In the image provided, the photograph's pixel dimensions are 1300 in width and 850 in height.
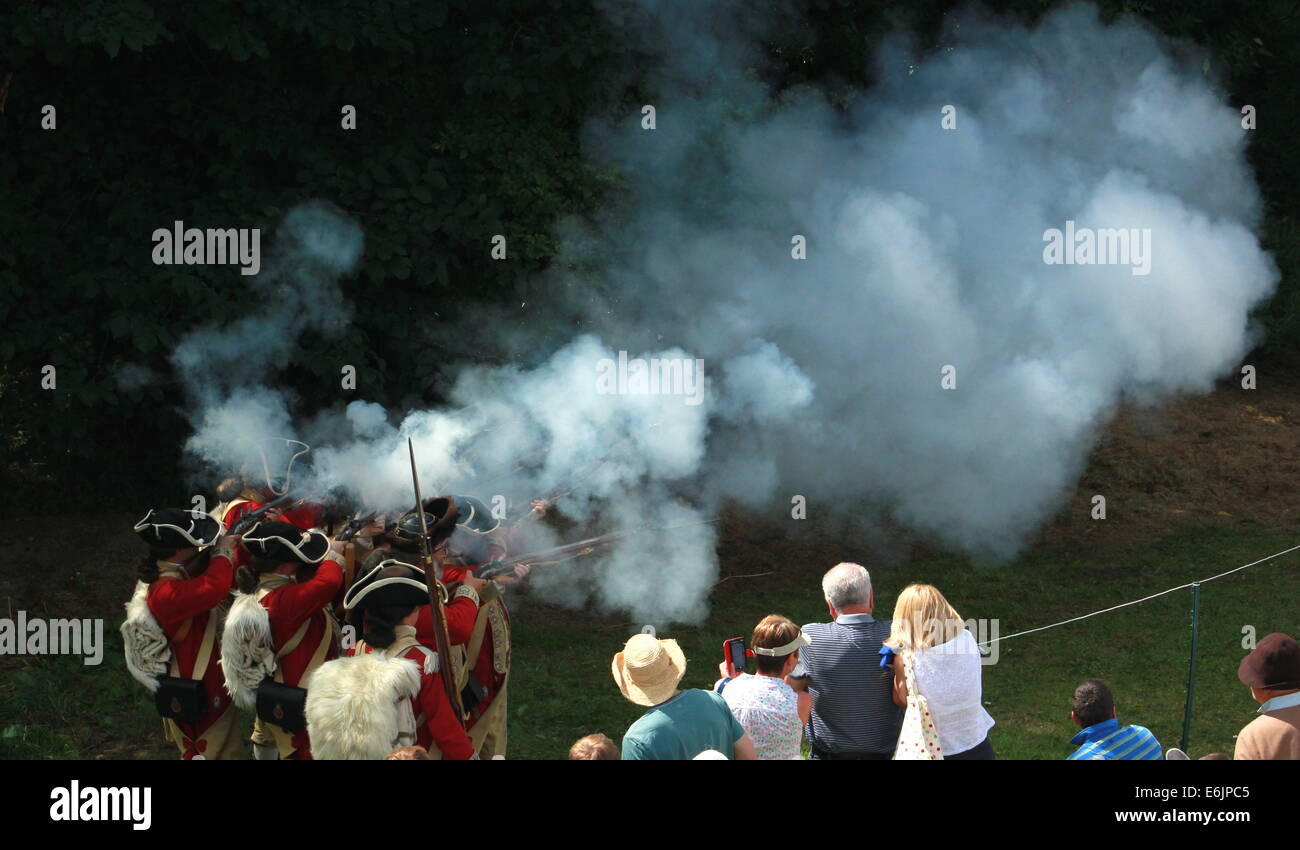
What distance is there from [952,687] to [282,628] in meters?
2.98

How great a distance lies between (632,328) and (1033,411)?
328cm

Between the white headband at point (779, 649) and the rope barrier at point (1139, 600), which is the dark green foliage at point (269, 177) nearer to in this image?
the rope barrier at point (1139, 600)

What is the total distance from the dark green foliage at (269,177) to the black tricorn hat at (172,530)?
4.00m

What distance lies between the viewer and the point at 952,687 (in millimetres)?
5305

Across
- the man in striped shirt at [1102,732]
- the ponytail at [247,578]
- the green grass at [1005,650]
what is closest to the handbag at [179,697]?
the ponytail at [247,578]

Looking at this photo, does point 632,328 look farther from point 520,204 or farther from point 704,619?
point 704,619

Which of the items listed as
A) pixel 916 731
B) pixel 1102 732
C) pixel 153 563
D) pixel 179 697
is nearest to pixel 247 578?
pixel 153 563

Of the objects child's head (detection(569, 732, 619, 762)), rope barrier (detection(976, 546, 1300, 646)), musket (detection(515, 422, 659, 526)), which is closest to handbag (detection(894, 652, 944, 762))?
child's head (detection(569, 732, 619, 762))

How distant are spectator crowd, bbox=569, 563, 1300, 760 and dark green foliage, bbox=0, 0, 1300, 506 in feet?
19.7

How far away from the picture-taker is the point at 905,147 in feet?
37.1

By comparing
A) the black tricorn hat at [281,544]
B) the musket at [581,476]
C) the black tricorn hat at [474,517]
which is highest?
the musket at [581,476]

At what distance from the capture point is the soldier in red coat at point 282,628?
6.24 meters

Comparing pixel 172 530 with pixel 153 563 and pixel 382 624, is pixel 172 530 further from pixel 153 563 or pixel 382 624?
pixel 382 624

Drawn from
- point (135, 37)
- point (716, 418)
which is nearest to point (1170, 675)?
point (716, 418)
